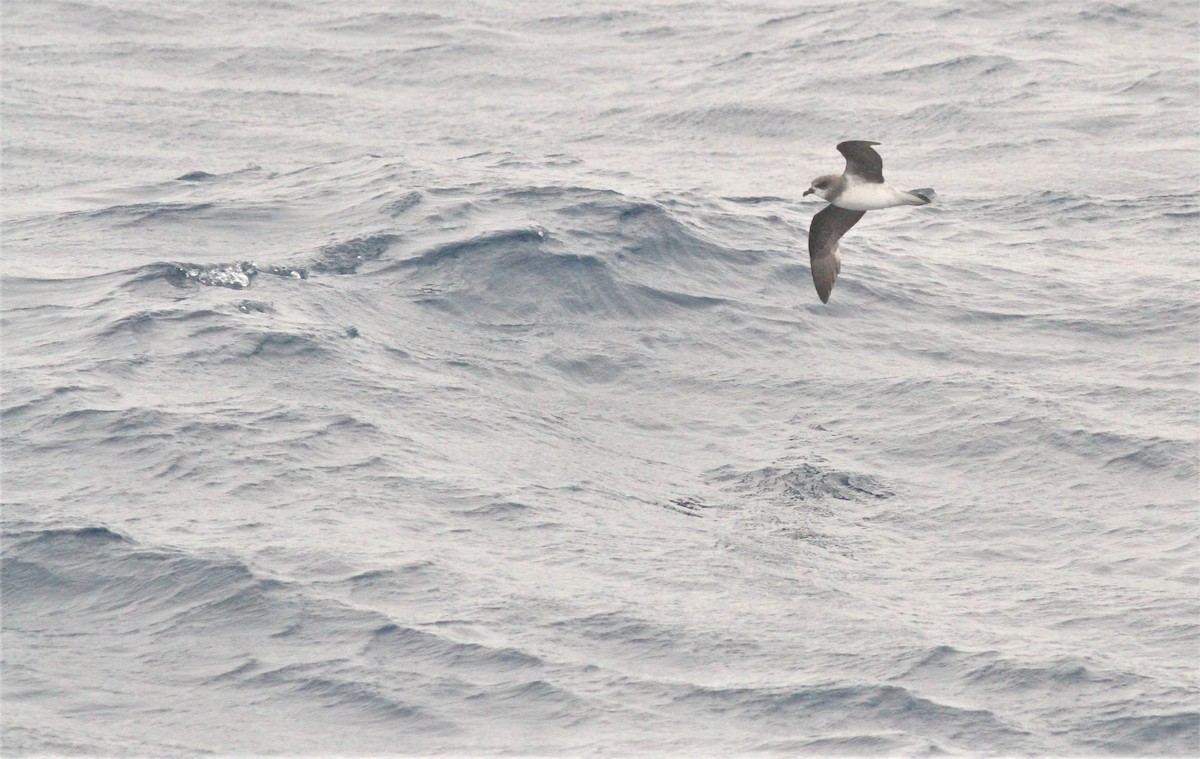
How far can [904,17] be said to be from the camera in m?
36.6

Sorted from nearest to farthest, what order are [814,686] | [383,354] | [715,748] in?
[715,748], [814,686], [383,354]


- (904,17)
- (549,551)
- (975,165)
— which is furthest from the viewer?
(904,17)

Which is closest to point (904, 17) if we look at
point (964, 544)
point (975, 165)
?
point (975, 165)

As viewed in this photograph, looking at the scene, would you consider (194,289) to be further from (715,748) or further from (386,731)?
(715,748)

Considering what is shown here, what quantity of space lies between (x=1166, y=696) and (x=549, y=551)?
572cm

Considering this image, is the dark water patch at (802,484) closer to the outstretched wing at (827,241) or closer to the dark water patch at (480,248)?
the outstretched wing at (827,241)

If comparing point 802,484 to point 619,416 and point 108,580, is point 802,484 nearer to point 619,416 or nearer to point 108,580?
point 619,416

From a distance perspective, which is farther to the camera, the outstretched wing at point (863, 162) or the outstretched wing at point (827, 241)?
the outstretched wing at point (827, 241)

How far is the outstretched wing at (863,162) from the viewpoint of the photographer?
16.3m

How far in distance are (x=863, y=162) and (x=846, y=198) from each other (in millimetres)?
423

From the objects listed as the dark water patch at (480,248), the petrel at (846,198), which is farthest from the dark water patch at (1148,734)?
the dark water patch at (480,248)

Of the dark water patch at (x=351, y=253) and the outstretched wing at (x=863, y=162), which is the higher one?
the outstretched wing at (x=863, y=162)

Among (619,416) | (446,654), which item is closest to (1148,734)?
(446,654)

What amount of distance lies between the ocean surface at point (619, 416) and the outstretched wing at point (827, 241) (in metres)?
2.23
